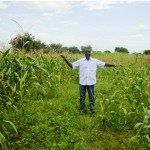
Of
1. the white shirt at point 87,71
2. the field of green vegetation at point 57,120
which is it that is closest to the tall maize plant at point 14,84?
the field of green vegetation at point 57,120

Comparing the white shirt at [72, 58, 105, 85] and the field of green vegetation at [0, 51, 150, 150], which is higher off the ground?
the white shirt at [72, 58, 105, 85]

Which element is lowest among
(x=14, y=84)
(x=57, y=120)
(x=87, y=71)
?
(x=57, y=120)

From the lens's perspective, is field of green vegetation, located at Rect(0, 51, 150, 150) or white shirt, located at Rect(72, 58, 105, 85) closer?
field of green vegetation, located at Rect(0, 51, 150, 150)

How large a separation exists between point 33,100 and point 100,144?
3332 millimetres

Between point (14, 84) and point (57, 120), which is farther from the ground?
point (14, 84)

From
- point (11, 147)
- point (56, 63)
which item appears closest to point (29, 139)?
point (11, 147)

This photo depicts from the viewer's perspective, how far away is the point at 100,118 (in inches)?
284

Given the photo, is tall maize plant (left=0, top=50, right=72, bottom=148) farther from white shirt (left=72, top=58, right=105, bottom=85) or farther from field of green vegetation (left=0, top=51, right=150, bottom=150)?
white shirt (left=72, top=58, right=105, bottom=85)

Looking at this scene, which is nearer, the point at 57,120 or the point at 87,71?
the point at 57,120

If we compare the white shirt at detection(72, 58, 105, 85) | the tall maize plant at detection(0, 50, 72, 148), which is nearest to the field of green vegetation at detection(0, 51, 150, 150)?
the tall maize plant at detection(0, 50, 72, 148)

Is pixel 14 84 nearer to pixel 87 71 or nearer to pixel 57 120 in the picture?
pixel 57 120

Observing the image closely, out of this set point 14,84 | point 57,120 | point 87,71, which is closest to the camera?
point 14,84

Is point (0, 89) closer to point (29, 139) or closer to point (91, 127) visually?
point (29, 139)

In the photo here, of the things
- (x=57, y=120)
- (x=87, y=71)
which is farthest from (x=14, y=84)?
(x=87, y=71)
